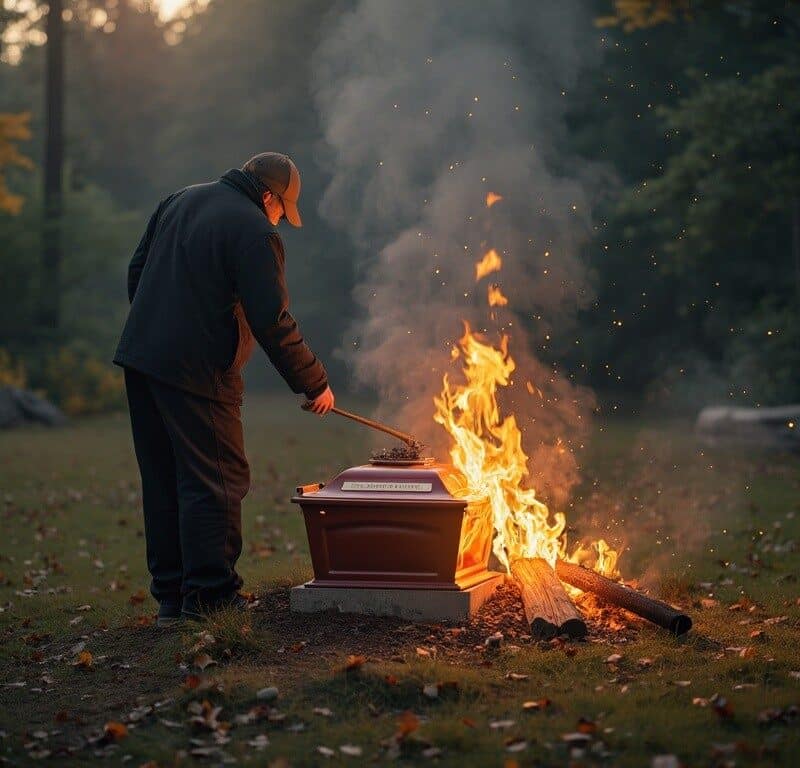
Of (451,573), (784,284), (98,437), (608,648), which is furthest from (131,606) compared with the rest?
(784,284)

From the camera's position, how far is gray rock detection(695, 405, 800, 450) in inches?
633

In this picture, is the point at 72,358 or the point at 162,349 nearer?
the point at 162,349

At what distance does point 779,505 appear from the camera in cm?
1106

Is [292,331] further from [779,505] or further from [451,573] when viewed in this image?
[779,505]

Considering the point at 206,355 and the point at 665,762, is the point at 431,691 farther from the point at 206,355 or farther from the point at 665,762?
the point at 206,355

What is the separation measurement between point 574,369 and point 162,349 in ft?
68.9

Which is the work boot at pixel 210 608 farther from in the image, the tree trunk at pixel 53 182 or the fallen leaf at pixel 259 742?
the tree trunk at pixel 53 182

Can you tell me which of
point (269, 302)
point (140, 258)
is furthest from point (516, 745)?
point (140, 258)

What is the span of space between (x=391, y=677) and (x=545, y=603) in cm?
133

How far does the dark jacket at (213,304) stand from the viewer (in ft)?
19.1

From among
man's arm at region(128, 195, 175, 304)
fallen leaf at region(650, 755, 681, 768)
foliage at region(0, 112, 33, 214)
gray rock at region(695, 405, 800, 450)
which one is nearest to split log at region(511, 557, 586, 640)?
fallen leaf at region(650, 755, 681, 768)

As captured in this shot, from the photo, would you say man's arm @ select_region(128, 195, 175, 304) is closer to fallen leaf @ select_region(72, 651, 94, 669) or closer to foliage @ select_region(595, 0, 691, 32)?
fallen leaf @ select_region(72, 651, 94, 669)

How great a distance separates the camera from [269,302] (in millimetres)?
5781

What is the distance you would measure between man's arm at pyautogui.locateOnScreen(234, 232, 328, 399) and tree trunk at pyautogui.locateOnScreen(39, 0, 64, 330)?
868 inches
